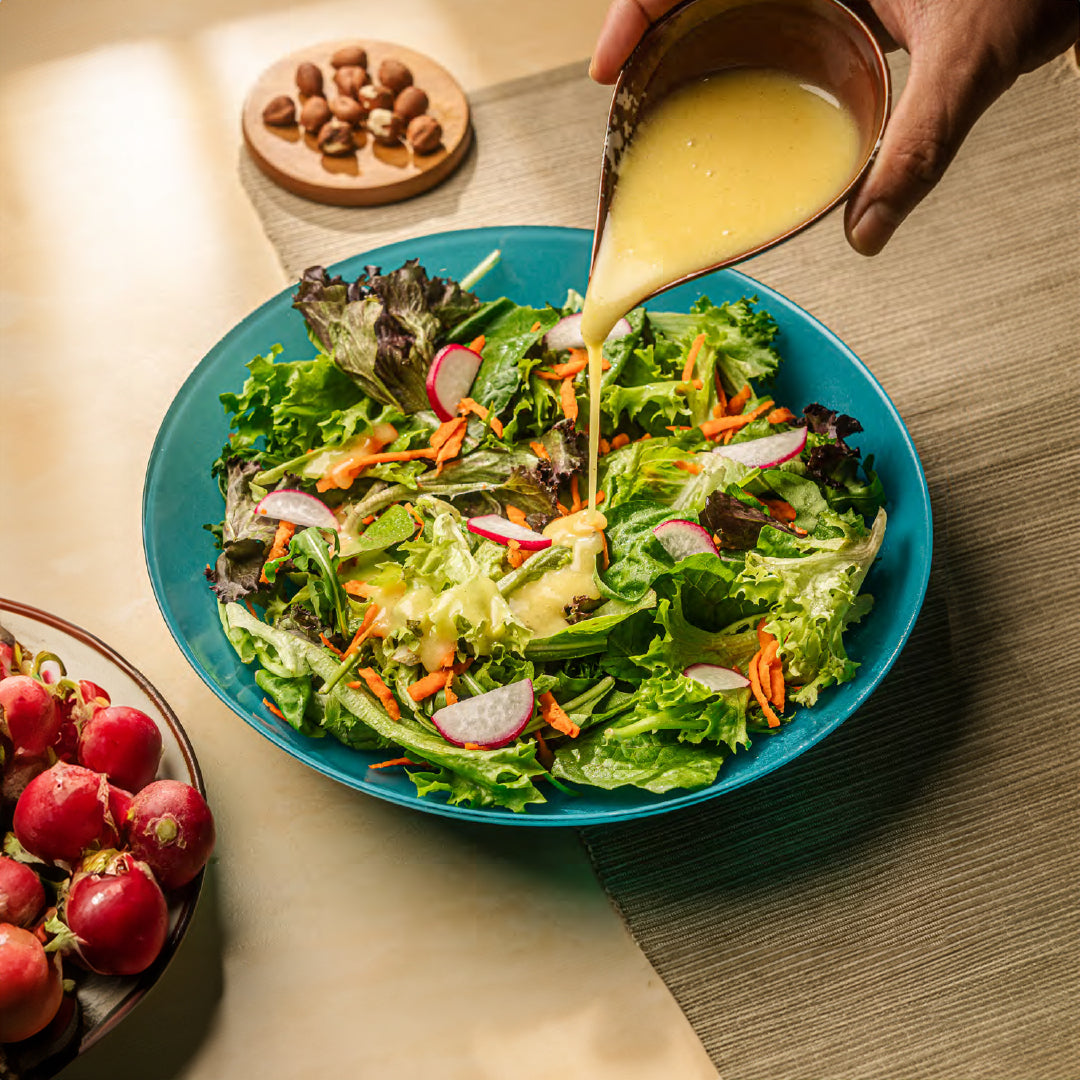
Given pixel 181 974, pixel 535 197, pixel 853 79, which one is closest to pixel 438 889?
pixel 181 974

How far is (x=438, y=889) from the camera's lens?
152 centimetres

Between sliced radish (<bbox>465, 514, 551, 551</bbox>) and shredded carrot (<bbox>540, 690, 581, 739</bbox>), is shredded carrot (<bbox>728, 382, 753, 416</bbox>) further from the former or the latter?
shredded carrot (<bbox>540, 690, 581, 739</bbox>)

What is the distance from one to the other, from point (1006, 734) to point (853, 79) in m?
0.98

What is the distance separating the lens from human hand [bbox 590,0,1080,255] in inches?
53.9

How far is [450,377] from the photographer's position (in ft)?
5.79

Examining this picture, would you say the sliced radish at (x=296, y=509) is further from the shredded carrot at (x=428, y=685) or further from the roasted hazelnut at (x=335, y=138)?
the roasted hazelnut at (x=335, y=138)

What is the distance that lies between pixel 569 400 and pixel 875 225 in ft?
1.80

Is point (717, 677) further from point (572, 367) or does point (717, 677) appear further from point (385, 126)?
point (385, 126)

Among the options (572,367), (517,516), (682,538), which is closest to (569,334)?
(572,367)

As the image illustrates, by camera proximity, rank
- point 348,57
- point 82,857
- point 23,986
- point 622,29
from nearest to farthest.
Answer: point 23,986, point 82,857, point 622,29, point 348,57

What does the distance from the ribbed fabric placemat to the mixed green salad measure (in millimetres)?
212

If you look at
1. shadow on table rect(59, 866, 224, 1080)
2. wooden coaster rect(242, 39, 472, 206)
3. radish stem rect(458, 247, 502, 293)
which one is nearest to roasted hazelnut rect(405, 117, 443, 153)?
wooden coaster rect(242, 39, 472, 206)

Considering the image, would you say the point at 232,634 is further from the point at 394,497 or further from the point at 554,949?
the point at 554,949

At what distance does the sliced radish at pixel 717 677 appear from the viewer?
57.4 inches
